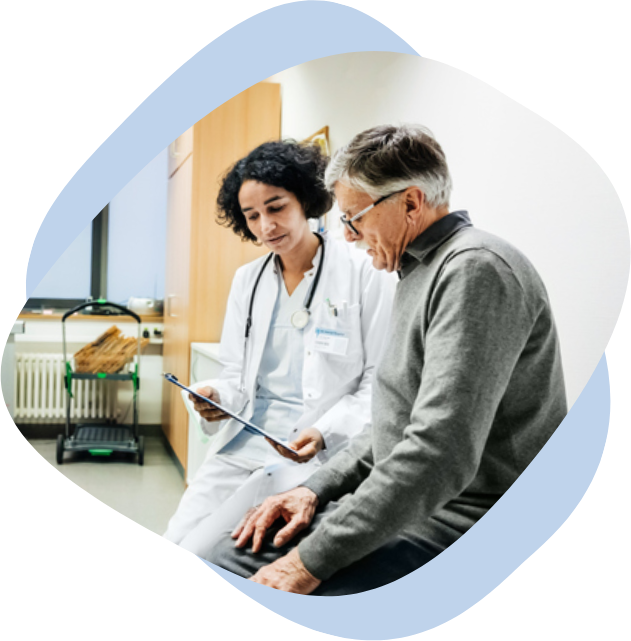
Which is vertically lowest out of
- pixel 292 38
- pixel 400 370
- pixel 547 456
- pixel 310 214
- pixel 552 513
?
pixel 552 513

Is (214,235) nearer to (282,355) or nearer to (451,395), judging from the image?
(282,355)

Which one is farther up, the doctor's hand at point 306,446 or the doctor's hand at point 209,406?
the doctor's hand at point 209,406

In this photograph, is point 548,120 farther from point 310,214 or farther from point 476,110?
point 310,214

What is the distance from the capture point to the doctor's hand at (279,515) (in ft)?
4.19

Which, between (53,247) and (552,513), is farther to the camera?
(53,247)

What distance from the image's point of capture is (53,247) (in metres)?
1.45

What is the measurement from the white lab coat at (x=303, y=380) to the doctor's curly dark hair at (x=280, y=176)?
9 centimetres

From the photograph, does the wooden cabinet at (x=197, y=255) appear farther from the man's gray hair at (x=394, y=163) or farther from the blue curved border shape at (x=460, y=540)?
the man's gray hair at (x=394, y=163)

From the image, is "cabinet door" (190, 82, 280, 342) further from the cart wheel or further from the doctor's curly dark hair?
the cart wheel

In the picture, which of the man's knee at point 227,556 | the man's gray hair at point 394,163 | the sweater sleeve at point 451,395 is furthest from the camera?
the man's knee at point 227,556

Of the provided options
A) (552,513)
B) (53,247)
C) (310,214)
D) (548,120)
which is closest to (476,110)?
(548,120)

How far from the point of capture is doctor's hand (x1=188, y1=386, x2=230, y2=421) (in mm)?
1333

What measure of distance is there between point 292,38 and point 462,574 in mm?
1275

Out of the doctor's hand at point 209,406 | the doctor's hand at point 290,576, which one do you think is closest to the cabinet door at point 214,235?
the doctor's hand at point 209,406
